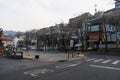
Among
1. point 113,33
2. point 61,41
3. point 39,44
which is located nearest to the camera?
point 113,33

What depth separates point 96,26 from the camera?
6906cm

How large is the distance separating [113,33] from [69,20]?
44.8m

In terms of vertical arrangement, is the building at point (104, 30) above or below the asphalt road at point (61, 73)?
above

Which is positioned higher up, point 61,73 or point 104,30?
point 104,30

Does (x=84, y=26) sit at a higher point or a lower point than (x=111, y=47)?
higher

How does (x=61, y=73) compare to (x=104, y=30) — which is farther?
(x=104, y=30)

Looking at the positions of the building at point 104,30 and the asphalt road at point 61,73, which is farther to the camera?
the building at point 104,30

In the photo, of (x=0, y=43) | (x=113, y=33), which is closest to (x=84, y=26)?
(x=113, y=33)

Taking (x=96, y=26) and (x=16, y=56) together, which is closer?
(x=16, y=56)

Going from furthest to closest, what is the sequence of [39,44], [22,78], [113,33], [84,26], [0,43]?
1. [39,44]
2. [84,26]
3. [113,33]
4. [0,43]
5. [22,78]

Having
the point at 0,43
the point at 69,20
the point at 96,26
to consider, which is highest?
the point at 69,20

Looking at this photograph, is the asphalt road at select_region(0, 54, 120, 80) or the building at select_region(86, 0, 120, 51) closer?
the asphalt road at select_region(0, 54, 120, 80)

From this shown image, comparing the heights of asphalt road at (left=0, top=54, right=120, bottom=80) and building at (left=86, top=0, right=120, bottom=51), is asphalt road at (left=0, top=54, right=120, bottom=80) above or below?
Result: below

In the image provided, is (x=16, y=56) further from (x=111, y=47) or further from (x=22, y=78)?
(x=111, y=47)
